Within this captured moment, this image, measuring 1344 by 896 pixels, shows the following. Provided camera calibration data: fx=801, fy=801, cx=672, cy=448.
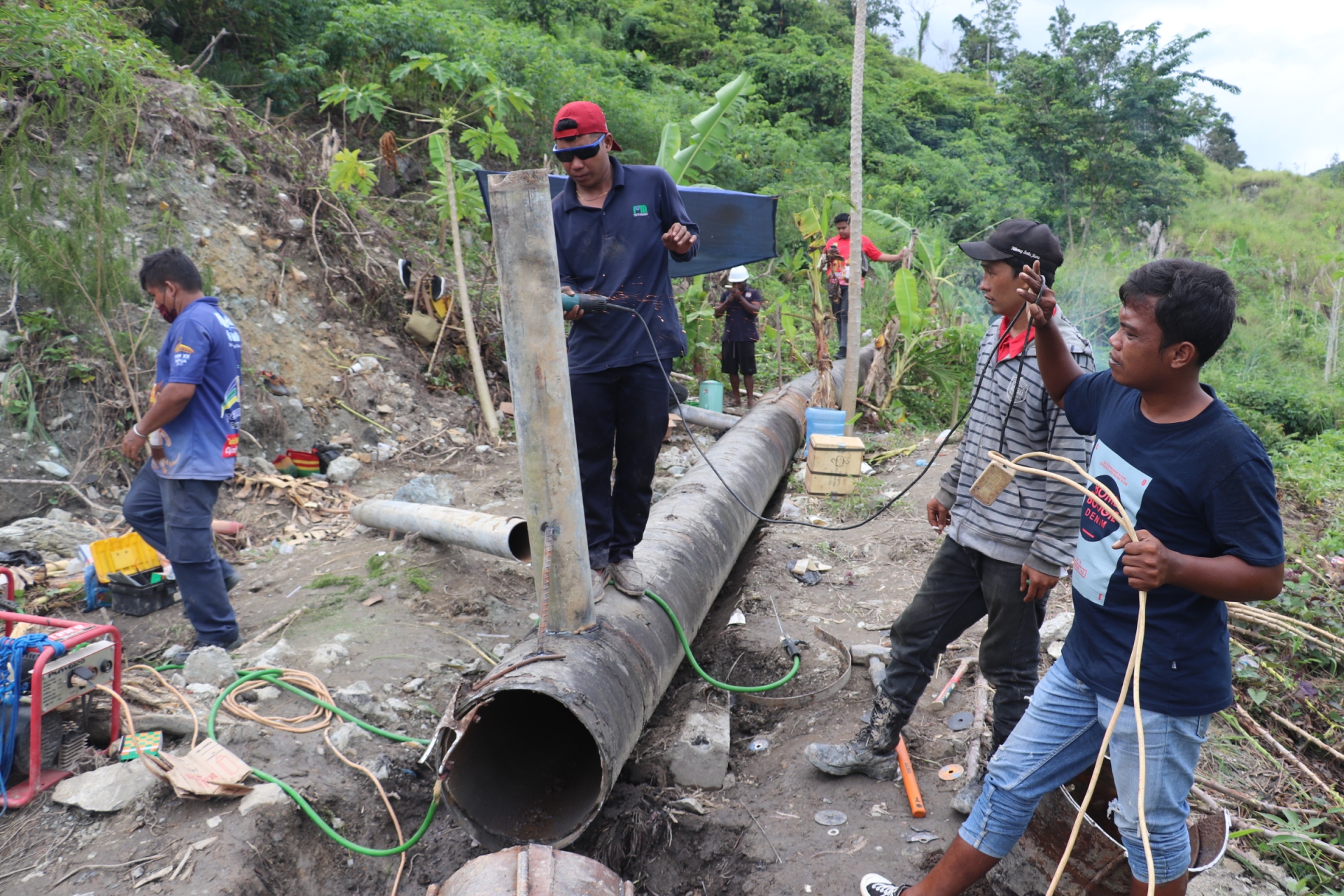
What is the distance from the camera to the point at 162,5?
915 centimetres

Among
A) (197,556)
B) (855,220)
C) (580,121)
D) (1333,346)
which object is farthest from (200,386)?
(1333,346)

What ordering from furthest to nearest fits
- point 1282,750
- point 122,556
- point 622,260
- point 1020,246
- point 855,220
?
point 855,220 → point 122,556 → point 1282,750 → point 622,260 → point 1020,246

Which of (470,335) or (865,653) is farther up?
(470,335)

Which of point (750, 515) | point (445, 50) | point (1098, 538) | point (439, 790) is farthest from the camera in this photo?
point (445, 50)

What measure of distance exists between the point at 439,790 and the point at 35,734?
1257mm

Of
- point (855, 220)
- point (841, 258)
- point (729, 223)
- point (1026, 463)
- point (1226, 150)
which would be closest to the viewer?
point (1026, 463)

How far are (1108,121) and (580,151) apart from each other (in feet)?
56.8

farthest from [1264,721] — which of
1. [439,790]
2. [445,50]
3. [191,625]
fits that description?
[445,50]

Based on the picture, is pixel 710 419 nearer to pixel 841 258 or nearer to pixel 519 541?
pixel 841 258

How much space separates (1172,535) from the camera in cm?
170

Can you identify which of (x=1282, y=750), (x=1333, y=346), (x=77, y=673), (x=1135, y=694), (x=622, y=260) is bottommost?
(x=1282, y=750)

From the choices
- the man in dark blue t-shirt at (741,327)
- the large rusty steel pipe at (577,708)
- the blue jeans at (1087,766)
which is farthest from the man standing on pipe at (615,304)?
the man in dark blue t-shirt at (741,327)

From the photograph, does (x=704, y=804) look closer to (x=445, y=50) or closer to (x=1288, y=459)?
(x=1288, y=459)

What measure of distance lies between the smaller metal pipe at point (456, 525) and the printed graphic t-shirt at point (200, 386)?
110 centimetres
